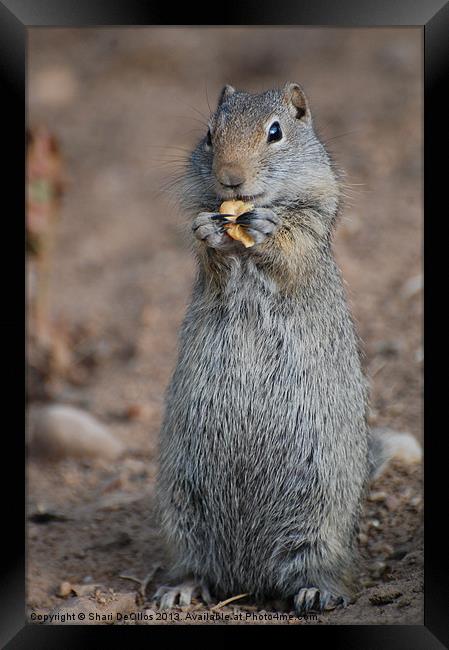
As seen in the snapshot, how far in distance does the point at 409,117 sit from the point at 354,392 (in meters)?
6.04

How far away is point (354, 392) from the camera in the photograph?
4.36 meters

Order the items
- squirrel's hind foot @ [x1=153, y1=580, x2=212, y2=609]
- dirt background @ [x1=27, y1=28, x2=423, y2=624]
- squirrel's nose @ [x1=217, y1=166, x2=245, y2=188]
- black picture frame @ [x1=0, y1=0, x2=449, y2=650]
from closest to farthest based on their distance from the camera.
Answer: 1. black picture frame @ [x1=0, y1=0, x2=449, y2=650]
2. squirrel's nose @ [x1=217, y1=166, x2=245, y2=188]
3. squirrel's hind foot @ [x1=153, y1=580, x2=212, y2=609]
4. dirt background @ [x1=27, y1=28, x2=423, y2=624]

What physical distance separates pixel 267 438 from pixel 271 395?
203mm

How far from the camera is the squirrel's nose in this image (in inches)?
154

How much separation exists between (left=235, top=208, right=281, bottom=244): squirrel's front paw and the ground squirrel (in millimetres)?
21

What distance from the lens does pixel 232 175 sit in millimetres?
3908

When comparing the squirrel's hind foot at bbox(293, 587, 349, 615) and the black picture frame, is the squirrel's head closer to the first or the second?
the black picture frame

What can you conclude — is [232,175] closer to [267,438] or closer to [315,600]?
[267,438]

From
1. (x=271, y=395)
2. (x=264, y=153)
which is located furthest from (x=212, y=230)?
(x=271, y=395)

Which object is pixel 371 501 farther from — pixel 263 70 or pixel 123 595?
pixel 263 70

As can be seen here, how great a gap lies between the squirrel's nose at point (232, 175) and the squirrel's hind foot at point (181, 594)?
1.99m

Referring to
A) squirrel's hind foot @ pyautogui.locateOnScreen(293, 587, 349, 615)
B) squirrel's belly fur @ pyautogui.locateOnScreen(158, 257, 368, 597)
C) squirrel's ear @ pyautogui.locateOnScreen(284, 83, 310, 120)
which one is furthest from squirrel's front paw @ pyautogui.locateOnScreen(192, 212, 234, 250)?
squirrel's hind foot @ pyautogui.locateOnScreen(293, 587, 349, 615)

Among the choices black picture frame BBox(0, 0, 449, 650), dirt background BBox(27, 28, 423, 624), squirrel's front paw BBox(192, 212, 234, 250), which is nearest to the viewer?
black picture frame BBox(0, 0, 449, 650)
